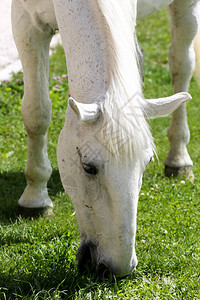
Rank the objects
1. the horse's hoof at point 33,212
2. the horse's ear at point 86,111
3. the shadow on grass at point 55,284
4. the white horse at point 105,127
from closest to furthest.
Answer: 1. the horse's ear at point 86,111
2. the white horse at point 105,127
3. the shadow on grass at point 55,284
4. the horse's hoof at point 33,212

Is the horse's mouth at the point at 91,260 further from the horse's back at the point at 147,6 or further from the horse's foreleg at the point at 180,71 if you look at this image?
the horse's foreleg at the point at 180,71

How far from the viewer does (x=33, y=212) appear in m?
4.39

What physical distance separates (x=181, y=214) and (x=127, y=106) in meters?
1.81

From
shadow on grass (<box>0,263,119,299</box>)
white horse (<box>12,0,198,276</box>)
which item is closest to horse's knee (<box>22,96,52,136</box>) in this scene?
white horse (<box>12,0,198,276</box>)

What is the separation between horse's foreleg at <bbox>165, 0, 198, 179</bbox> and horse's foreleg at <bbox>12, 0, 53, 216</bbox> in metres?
1.32

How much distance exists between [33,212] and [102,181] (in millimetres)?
1680

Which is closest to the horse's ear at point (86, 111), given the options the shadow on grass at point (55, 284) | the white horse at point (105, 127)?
the white horse at point (105, 127)

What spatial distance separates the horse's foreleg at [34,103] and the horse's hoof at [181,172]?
4.19 feet

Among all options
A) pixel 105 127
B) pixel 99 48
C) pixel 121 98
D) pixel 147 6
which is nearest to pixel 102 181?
pixel 105 127

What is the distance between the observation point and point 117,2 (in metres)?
3.10

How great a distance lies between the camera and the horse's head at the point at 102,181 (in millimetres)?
2777

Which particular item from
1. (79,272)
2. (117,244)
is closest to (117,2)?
(117,244)

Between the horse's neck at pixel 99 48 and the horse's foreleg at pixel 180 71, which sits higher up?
the horse's neck at pixel 99 48

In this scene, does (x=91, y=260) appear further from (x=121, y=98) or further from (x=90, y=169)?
(x=121, y=98)
